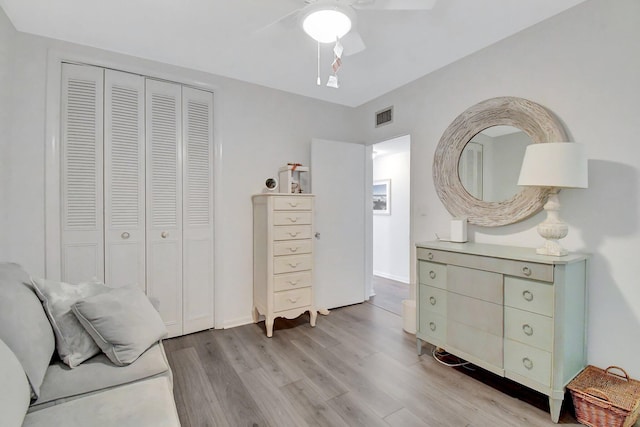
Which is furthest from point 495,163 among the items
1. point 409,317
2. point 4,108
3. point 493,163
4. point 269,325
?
point 4,108

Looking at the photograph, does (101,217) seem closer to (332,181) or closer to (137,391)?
(137,391)

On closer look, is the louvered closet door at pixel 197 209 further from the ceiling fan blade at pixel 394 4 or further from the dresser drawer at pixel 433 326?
the dresser drawer at pixel 433 326

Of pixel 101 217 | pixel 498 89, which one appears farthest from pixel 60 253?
pixel 498 89

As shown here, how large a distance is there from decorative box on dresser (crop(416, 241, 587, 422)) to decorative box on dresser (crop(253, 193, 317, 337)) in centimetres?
121

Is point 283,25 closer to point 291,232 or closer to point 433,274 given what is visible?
point 291,232

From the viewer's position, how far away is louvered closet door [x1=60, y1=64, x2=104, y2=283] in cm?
230

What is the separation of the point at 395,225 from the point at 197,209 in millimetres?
3331

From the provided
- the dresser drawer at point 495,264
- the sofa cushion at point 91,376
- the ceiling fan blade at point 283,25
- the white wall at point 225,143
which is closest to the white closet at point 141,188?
the white wall at point 225,143

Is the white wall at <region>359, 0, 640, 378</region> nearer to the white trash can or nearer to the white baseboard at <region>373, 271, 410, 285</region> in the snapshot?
the white trash can

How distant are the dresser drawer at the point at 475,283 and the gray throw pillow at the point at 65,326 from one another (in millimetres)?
2158

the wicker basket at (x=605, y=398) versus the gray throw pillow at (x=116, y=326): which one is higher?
the gray throw pillow at (x=116, y=326)

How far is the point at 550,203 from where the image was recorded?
184 centimetres

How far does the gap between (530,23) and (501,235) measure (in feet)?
4.98

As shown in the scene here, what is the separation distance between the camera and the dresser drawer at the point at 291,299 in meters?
2.79
